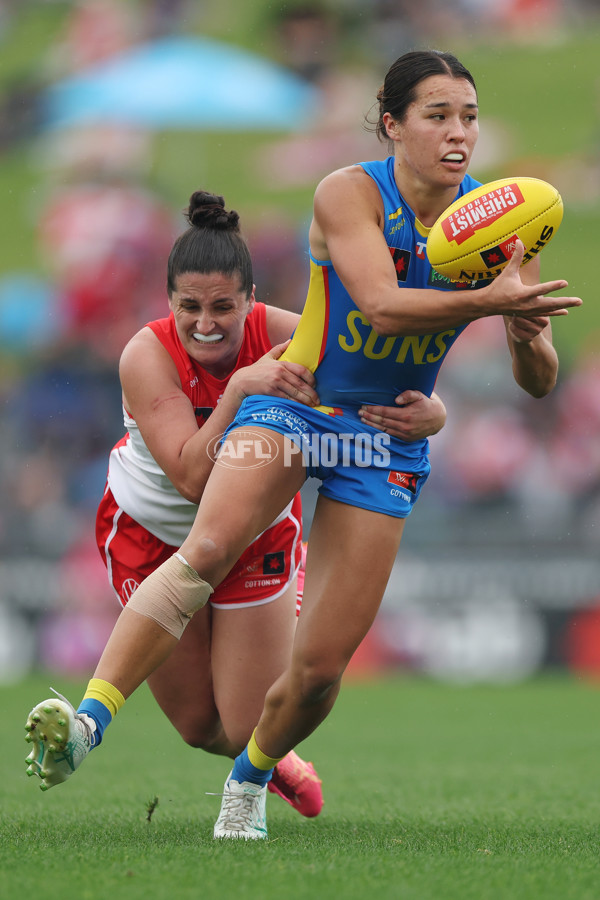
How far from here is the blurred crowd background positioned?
11.6m

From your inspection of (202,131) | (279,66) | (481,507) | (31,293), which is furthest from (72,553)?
(202,131)

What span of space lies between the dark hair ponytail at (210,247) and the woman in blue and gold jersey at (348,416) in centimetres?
31

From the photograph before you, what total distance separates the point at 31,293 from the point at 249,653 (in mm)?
12719

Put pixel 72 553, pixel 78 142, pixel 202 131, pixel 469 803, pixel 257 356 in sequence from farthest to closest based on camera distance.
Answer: pixel 202 131 < pixel 78 142 < pixel 72 553 < pixel 469 803 < pixel 257 356

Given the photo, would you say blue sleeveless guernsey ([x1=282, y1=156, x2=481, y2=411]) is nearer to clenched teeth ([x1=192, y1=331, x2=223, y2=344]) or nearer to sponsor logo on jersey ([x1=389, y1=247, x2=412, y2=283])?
sponsor logo on jersey ([x1=389, y1=247, x2=412, y2=283])

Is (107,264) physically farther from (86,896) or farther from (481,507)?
(86,896)

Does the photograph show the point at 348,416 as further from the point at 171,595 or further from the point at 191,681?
the point at 191,681

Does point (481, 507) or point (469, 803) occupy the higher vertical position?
point (481, 507)

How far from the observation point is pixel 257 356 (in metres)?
4.56

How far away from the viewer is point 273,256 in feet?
46.2

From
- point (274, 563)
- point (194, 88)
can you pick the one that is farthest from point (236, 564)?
point (194, 88)

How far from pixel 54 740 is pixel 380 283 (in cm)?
166

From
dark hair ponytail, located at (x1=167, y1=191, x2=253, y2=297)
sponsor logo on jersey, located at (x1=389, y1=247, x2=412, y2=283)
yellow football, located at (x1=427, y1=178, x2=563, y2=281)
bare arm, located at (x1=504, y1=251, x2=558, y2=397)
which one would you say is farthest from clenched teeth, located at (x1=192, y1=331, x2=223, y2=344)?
bare arm, located at (x1=504, y1=251, x2=558, y2=397)

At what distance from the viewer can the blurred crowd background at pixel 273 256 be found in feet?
38.0
